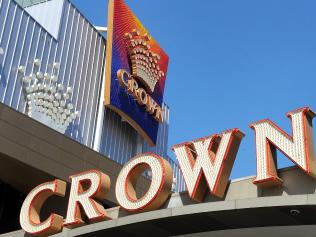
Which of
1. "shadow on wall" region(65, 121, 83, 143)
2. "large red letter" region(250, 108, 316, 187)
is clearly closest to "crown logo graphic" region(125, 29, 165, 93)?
"shadow on wall" region(65, 121, 83, 143)

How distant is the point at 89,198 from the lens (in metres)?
19.4

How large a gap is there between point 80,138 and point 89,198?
453 inches

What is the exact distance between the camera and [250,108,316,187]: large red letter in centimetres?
1536

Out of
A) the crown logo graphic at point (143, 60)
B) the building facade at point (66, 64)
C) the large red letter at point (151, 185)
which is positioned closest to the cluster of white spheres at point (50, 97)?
the building facade at point (66, 64)

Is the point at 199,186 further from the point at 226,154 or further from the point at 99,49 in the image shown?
the point at 99,49

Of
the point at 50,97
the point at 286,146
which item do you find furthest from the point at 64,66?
the point at 286,146

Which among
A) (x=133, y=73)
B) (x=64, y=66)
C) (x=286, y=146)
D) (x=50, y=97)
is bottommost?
(x=286, y=146)

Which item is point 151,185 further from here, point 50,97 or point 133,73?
point 133,73

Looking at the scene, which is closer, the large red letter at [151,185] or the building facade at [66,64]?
the large red letter at [151,185]

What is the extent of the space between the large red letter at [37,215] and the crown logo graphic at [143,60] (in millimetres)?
14817

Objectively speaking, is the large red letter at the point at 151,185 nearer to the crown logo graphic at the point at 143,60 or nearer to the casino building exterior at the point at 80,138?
the casino building exterior at the point at 80,138

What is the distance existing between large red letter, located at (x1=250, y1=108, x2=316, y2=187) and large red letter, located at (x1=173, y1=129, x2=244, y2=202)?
0.83 metres

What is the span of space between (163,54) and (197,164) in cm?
2266

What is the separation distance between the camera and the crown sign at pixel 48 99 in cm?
2739
